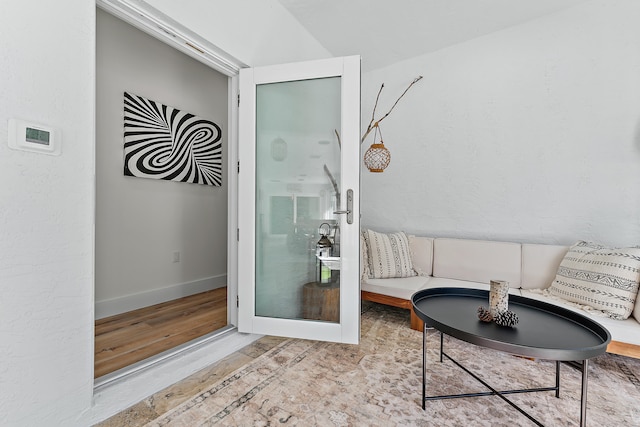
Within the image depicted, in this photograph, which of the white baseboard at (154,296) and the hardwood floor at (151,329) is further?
the white baseboard at (154,296)

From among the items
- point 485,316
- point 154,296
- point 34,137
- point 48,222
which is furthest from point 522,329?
point 154,296

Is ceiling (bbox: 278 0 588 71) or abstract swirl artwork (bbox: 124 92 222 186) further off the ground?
ceiling (bbox: 278 0 588 71)

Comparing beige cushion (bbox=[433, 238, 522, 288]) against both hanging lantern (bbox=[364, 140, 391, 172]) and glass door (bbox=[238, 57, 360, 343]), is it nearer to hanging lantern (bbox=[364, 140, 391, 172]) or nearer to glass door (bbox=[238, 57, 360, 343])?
hanging lantern (bbox=[364, 140, 391, 172])

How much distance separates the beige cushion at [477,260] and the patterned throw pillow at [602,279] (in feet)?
1.21

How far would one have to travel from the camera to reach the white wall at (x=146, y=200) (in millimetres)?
2572

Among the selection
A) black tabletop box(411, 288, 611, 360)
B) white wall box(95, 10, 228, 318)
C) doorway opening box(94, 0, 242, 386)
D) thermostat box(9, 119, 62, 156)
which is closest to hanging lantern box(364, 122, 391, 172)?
doorway opening box(94, 0, 242, 386)

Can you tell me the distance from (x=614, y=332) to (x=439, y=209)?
66.2 inches

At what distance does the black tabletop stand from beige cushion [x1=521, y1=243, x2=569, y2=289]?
1.08m

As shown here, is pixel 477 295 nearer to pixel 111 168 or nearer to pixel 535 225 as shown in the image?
pixel 535 225

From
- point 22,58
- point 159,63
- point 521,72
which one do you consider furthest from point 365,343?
point 159,63

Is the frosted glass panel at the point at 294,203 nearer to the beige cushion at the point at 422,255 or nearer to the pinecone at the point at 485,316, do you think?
the pinecone at the point at 485,316

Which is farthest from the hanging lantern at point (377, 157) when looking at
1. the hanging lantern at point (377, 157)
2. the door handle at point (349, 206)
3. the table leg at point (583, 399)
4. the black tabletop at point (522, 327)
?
the table leg at point (583, 399)

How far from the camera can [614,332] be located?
5.98 ft

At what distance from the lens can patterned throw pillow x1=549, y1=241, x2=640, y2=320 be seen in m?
1.90
